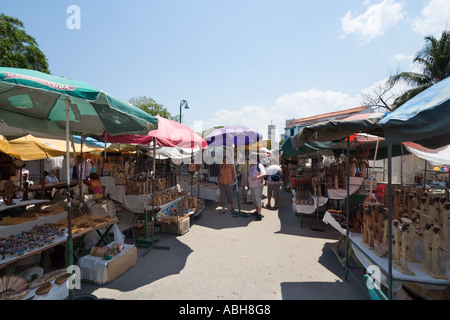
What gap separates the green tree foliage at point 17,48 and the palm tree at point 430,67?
87.1 feet

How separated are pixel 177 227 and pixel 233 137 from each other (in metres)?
3.39

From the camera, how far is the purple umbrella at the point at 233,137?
736cm

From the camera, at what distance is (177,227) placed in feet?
18.7

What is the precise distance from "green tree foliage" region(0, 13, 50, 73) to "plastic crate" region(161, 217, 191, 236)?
1465 cm

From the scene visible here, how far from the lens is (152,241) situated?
15.9 ft

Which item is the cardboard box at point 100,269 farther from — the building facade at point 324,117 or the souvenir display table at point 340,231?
the building facade at point 324,117

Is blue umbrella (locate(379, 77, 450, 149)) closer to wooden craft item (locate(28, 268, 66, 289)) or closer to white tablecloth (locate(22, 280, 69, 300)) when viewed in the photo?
white tablecloth (locate(22, 280, 69, 300))

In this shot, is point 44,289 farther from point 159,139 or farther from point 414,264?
point 414,264

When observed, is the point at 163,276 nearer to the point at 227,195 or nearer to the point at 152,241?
the point at 152,241

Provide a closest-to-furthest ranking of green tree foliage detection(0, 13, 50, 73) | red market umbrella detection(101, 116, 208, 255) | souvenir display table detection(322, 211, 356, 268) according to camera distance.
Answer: souvenir display table detection(322, 211, 356, 268) → red market umbrella detection(101, 116, 208, 255) → green tree foliage detection(0, 13, 50, 73)

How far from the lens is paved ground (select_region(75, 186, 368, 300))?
3.17 m

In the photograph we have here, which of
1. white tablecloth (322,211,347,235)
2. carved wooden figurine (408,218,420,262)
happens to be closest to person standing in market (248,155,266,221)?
white tablecloth (322,211,347,235)
